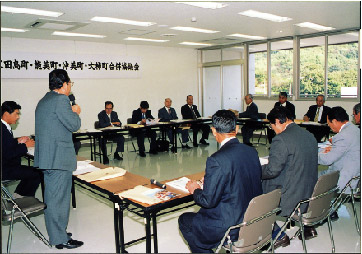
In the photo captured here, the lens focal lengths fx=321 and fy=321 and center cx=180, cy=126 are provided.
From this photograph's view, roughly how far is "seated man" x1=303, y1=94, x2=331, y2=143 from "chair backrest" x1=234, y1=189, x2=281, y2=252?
482cm

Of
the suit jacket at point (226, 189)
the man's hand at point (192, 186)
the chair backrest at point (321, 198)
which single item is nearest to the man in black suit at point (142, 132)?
the man's hand at point (192, 186)

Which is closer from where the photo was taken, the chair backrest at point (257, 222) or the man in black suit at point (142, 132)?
the chair backrest at point (257, 222)

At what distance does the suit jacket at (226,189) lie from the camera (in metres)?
2.07

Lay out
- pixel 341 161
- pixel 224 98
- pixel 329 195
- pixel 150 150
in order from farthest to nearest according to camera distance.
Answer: pixel 224 98 → pixel 150 150 → pixel 341 161 → pixel 329 195

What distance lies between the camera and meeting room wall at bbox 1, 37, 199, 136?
8.23 m

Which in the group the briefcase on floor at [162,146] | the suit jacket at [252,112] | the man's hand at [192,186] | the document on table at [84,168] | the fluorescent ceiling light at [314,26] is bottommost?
Answer: the briefcase on floor at [162,146]

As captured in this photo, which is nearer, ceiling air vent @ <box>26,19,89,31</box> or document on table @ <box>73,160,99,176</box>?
document on table @ <box>73,160,99,176</box>

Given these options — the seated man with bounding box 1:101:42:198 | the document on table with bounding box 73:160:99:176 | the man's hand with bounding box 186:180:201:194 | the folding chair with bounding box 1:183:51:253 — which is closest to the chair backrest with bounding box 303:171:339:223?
the man's hand with bounding box 186:180:201:194

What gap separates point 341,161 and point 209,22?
4244 millimetres

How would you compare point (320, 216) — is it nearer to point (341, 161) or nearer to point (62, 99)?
point (341, 161)

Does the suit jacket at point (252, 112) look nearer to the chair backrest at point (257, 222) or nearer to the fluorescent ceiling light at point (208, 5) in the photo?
the fluorescent ceiling light at point (208, 5)

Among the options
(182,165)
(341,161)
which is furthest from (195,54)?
(341,161)

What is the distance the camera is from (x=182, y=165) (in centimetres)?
647

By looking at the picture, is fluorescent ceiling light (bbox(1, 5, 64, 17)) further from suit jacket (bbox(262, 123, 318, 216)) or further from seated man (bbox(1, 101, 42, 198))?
suit jacket (bbox(262, 123, 318, 216))
